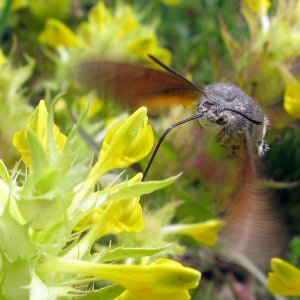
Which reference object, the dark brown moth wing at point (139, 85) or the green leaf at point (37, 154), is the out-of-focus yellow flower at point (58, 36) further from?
the green leaf at point (37, 154)

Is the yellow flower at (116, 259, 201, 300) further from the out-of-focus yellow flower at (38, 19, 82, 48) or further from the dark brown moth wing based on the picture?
the out-of-focus yellow flower at (38, 19, 82, 48)

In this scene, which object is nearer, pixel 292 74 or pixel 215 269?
pixel 292 74

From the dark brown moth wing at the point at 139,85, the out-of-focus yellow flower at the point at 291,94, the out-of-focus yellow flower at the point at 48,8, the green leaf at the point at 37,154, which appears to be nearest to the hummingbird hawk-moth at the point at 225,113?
the dark brown moth wing at the point at 139,85

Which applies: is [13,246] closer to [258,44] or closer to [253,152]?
[253,152]

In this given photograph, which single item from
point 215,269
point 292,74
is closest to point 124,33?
point 292,74

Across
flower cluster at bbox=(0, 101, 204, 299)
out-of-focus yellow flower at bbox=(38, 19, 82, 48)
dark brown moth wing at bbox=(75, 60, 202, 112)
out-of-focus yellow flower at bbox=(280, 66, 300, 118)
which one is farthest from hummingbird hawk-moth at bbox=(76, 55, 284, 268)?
out-of-focus yellow flower at bbox=(38, 19, 82, 48)

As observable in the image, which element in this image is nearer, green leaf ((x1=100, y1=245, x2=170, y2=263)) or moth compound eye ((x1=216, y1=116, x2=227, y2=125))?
green leaf ((x1=100, y1=245, x2=170, y2=263))

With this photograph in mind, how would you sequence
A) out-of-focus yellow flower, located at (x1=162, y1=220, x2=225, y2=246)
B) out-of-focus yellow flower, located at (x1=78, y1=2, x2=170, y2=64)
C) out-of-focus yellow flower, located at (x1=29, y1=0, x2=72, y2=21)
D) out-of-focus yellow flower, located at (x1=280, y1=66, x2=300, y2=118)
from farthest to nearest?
out-of-focus yellow flower, located at (x1=29, y1=0, x2=72, y2=21) < out-of-focus yellow flower, located at (x1=78, y1=2, x2=170, y2=64) < out-of-focus yellow flower, located at (x1=280, y1=66, x2=300, y2=118) < out-of-focus yellow flower, located at (x1=162, y1=220, x2=225, y2=246)
